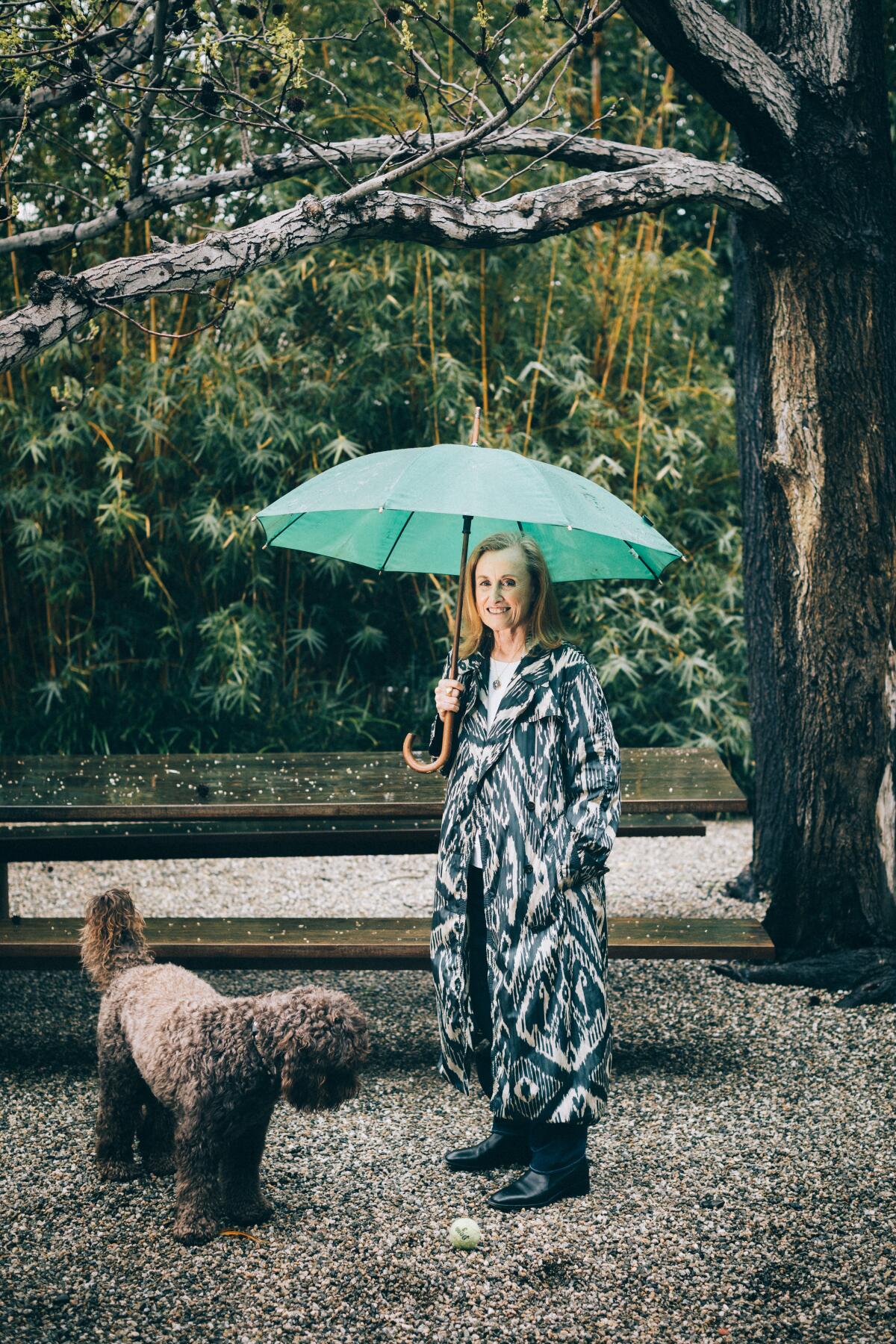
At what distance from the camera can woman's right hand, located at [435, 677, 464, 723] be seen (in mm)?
2773

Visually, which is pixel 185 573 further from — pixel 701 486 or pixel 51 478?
pixel 701 486

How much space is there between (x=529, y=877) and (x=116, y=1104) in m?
1.13

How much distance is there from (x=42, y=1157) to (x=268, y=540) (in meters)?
1.67

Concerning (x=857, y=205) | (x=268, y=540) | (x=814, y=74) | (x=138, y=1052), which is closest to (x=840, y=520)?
(x=857, y=205)

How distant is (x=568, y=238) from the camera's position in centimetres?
632

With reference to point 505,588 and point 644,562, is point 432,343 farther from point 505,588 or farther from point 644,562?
point 505,588

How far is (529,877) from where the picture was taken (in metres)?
2.65

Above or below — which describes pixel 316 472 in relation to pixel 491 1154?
above

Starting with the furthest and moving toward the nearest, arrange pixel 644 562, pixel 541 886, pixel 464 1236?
pixel 644 562 → pixel 541 886 → pixel 464 1236

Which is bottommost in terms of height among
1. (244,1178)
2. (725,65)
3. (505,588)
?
(244,1178)

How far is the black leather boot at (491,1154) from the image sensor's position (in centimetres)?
291

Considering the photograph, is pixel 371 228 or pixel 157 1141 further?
pixel 371 228

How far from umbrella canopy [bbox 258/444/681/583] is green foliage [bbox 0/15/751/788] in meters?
2.78

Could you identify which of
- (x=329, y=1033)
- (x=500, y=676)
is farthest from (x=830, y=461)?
(x=329, y=1033)
